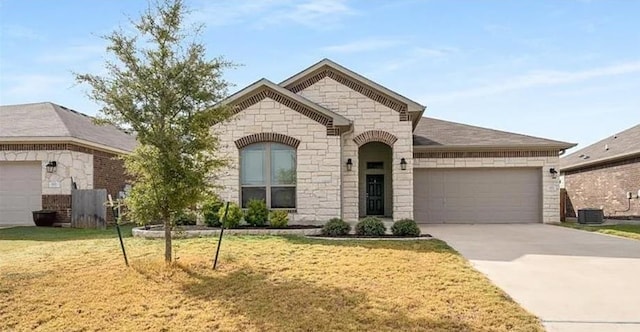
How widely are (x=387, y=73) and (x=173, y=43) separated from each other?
11.4 meters

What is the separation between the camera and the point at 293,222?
1480 cm

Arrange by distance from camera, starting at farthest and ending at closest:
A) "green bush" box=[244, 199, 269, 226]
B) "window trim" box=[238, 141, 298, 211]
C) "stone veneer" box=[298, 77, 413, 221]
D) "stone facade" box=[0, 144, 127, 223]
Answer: "stone facade" box=[0, 144, 127, 223] < "stone veneer" box=[298, 77, 413, 221] < "window trim" box=[238, 141, 298, 211] < "green bush" box=[244, 199, 269, 226]

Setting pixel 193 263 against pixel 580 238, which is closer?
pixel 193 263

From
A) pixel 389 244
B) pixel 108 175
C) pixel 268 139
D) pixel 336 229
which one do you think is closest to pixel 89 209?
pixel 108 175

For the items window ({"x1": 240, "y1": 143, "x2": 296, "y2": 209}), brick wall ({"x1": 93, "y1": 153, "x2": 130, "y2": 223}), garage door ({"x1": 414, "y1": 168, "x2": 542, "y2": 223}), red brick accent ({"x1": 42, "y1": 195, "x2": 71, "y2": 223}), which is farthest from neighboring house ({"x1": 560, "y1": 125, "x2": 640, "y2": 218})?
red brick accent ({"x1": 42, "y1": 195, "x2": 71, "y2": 223})

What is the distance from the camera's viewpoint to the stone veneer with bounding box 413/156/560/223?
18406mm

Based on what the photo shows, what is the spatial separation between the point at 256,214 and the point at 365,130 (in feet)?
16.9

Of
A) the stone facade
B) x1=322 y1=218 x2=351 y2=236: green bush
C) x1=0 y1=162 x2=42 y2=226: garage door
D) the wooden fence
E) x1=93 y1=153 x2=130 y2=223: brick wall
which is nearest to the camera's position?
x1=322 y1=218 x2=351 y2=236: green bush

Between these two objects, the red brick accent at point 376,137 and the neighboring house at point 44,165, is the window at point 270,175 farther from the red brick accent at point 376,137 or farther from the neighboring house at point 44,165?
the neighboring house at point 44,165

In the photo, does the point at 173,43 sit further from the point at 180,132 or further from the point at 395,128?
the point at 395,128

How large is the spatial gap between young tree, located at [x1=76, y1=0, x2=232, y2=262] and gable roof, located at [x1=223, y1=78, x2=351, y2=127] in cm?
628

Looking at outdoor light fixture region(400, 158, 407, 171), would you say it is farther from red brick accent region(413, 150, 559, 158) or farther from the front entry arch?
the front entry arch

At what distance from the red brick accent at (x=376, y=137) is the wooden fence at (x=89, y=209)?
30.4ft

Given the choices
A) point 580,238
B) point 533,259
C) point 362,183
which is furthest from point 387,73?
point 533,259
